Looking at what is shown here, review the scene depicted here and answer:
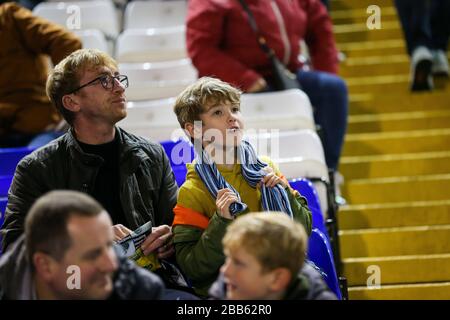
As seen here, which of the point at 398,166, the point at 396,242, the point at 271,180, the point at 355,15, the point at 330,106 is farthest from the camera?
the point at 355,15

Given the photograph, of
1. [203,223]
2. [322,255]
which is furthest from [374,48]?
[203,223]

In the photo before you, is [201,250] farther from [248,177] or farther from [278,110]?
[278,110]

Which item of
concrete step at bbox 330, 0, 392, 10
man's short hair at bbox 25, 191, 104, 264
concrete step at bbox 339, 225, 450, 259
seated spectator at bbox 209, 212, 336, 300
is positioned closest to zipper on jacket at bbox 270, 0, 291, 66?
concrete step at bbox 339, 225, 450, 259

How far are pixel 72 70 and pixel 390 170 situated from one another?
1.88 metres

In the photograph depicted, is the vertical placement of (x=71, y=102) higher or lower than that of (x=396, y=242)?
higher

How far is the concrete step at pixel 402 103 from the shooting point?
4668 millimetres

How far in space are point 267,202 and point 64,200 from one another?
2.52ft

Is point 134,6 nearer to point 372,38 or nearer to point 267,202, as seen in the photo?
point 372,38

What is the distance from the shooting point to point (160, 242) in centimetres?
268

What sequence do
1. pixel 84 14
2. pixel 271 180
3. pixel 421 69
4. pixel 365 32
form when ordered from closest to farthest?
pixel 271 180
pixel 421 69
pixel 84 14
pixel 365 32

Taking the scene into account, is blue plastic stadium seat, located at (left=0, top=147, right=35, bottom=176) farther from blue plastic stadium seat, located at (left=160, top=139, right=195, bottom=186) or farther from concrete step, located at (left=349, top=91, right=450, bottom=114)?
concrete step, located at (left=349, top=91, right=450, bottom=114)

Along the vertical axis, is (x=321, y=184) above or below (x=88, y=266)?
below
